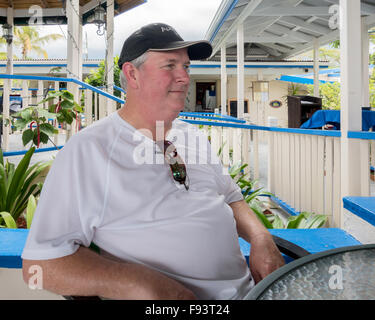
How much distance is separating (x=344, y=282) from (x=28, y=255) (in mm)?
699

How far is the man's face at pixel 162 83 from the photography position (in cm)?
110

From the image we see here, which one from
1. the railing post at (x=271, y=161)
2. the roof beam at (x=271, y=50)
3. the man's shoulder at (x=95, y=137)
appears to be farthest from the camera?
the roof beam at (x=271, y=50)

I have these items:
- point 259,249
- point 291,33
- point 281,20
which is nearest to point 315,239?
point 259,249

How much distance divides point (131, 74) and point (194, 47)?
251 mm

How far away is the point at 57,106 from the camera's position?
12.2ft

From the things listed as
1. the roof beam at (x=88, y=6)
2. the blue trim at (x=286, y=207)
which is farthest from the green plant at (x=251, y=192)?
the roof beam at (x=88, y=6)

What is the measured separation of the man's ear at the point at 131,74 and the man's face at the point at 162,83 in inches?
0.6

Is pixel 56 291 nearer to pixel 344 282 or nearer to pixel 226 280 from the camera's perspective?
pixel 226 280

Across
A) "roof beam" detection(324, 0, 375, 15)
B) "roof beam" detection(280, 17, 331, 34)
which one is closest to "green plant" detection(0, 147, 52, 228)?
"roof beam" detection(324, 0, 375, 15)

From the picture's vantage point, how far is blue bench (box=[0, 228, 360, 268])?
1.22 metres

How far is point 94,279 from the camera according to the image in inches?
32.7

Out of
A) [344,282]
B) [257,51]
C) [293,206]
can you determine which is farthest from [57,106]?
[257,51]

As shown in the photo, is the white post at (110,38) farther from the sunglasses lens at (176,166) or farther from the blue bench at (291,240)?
the sunglasses lens at (176,166)

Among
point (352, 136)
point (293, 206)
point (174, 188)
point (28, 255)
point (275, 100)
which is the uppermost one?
point (275, 100)
